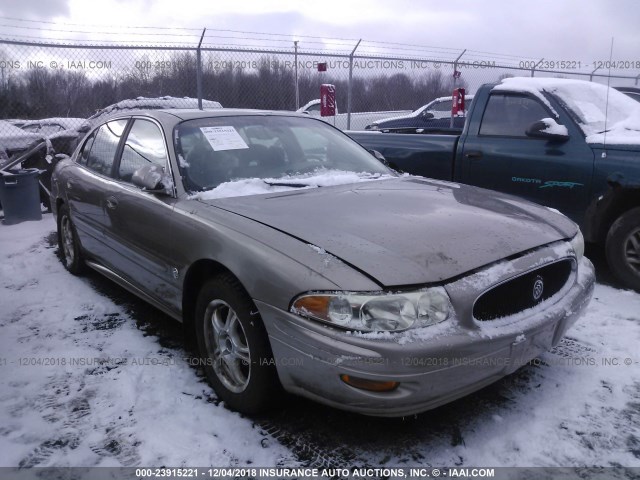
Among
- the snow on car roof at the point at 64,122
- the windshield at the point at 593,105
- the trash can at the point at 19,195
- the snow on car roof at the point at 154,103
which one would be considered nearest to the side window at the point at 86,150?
the trash can at the point at 19,195

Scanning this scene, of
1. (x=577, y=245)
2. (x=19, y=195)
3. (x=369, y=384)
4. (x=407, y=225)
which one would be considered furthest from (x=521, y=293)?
(x=19, y=195)

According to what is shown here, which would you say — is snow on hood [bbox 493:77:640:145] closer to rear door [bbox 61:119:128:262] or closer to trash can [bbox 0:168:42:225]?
rear door [bbox 61:119:128:262]

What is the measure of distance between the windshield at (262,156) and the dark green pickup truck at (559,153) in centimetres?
156

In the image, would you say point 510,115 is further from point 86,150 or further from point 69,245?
point 69,245

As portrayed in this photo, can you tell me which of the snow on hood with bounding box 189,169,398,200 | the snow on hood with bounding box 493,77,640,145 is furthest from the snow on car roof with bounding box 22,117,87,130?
the snow on hood with bounding box 189,169,398,200

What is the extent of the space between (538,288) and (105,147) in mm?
3334

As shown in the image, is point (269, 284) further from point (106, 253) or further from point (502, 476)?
point (106, 253)

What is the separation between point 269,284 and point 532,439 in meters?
1.38

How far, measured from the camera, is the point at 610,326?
11.5 ft

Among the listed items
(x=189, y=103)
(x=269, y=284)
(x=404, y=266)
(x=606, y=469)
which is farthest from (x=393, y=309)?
(x=189, y=103)

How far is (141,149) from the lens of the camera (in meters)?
3.54

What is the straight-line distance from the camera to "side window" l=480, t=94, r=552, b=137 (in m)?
4.81

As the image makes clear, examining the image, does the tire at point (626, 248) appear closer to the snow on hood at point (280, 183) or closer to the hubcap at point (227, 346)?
the snow on hood at point (280, 183)

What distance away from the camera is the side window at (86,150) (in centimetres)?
444
